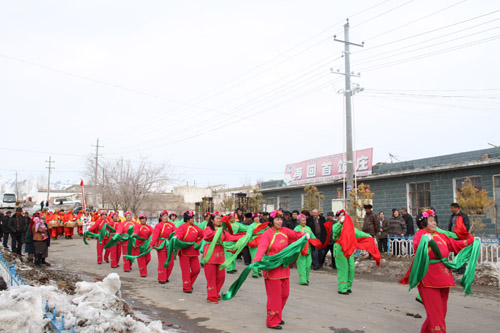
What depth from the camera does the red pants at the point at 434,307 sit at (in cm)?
558

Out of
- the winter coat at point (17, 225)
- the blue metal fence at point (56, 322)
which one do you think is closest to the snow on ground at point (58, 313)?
the blue metal fence at point (56, 322)

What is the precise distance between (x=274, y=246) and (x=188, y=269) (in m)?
3.25

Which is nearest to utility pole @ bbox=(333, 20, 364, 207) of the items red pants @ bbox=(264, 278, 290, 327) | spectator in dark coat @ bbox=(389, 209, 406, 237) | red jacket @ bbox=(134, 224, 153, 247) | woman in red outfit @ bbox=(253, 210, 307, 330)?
spectator in dark coat @ bbox=(389, 209, 406, 237)

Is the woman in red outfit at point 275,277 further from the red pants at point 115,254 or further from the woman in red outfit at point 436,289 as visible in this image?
the red pants at point 115,254

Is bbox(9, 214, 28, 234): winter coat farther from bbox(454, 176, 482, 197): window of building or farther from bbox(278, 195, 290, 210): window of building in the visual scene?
bbox(454, 176, 482, 197): window of building

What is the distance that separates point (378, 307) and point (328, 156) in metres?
16.7

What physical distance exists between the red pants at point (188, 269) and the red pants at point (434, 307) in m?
4.89

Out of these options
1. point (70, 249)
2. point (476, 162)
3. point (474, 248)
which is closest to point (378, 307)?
point (474, 248)

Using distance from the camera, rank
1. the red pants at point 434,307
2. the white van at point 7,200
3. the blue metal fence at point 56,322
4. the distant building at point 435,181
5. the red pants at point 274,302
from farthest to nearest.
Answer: the white van at point 7,200
the distant building at point 435,181
the red pants at point 274,302
the red pants at point 434,307
the blue metal fence at point 56,322

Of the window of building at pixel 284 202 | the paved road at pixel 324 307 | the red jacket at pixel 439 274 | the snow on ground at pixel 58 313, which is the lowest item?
the paved road at pixel 324 307

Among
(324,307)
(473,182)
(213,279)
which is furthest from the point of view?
(473,182)

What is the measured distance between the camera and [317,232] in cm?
1275

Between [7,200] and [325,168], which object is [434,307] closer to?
[325,168]

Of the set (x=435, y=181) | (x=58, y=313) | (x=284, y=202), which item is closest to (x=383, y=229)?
(x=435, y=181)
